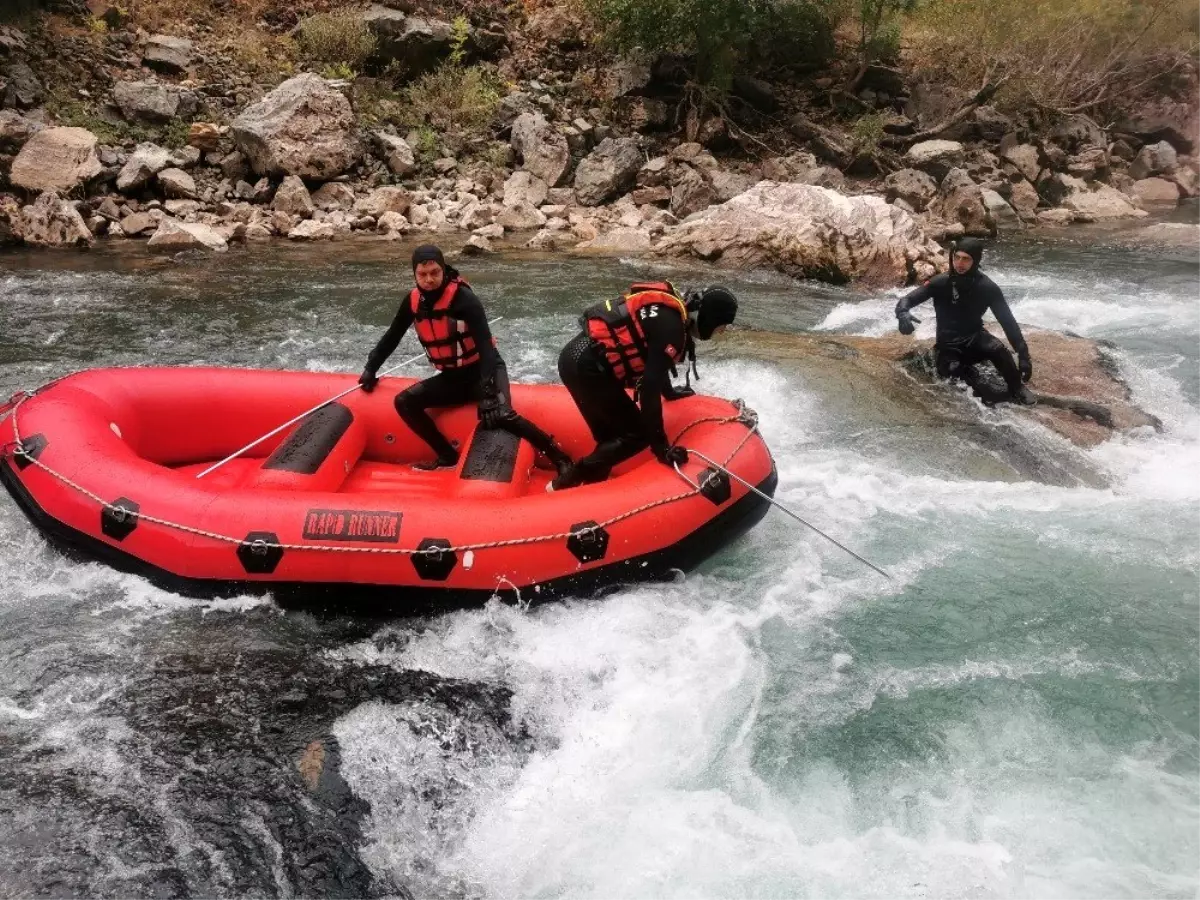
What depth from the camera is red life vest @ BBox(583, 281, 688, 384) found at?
12.1ft

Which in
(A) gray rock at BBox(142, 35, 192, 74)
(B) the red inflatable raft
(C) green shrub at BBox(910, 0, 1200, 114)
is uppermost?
(C) green shrub at BBox(910, 0, 1200, 114)

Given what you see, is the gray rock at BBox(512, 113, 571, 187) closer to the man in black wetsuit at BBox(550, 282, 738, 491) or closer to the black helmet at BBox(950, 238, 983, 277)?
the black helmet at BBox(950, 238, 983, 277)

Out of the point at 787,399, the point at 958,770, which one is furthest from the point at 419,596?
the point at 787,399

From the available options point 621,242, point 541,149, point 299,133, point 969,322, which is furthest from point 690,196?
point 969,322

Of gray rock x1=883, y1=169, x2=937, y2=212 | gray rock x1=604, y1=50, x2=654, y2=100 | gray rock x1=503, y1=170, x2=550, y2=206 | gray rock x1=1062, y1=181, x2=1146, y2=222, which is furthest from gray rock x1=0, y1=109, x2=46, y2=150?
gray rock x1=1062, y1=181, x2=1146, y2=222

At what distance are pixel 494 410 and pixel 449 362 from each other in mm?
352

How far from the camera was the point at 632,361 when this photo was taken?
3.92 meters

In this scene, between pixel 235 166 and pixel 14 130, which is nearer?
pixel 14 130

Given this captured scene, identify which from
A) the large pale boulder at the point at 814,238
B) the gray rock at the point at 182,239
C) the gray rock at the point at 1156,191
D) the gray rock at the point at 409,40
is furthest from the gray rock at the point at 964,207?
the gray rock at the point at 182,239

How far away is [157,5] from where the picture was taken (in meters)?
14.2

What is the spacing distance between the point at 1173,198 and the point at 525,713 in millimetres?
16829

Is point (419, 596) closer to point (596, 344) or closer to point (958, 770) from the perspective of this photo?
point (596, 344)

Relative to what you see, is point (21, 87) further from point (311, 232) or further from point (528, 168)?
point (528, 168)

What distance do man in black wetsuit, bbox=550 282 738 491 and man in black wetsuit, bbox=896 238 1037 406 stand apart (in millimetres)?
2462
